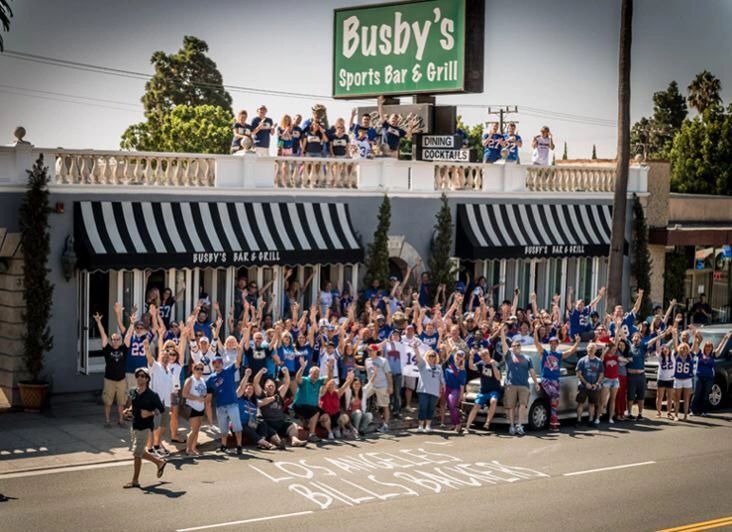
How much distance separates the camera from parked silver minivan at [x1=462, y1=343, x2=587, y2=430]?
67.1 feet

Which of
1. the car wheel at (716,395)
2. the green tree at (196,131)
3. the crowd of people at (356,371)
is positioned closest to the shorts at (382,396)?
the crowd of people at (356,371)

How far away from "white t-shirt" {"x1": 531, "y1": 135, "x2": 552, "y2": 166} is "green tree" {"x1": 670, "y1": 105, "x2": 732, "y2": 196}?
30.8 metres

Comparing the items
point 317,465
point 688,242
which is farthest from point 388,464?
point 688,242

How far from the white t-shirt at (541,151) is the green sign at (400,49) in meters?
3.28

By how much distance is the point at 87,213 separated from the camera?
2198 centimetres

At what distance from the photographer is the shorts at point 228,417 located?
17875 mm

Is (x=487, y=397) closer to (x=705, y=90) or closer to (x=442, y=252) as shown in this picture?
(x=442, y=252)

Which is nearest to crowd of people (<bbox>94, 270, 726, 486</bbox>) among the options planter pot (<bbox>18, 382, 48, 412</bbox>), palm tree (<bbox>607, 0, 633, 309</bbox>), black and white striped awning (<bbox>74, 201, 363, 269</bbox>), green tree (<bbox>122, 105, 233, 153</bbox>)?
black and white striped awning (<bbox>74, 201, 363, 269</bbox>)

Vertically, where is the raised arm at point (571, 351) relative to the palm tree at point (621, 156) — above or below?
below

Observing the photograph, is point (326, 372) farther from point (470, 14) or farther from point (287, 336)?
point (470, 14)

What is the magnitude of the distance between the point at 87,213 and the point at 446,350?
750cm

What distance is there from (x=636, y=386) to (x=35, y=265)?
1192 centimetres

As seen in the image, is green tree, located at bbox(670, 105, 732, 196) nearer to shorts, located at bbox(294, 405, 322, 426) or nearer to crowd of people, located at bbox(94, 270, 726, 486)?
crowd of people, located at bbox(94, 270, 726, 486)

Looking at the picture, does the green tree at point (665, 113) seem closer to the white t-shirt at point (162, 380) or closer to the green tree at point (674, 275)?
the green tree at point (674, 275)
